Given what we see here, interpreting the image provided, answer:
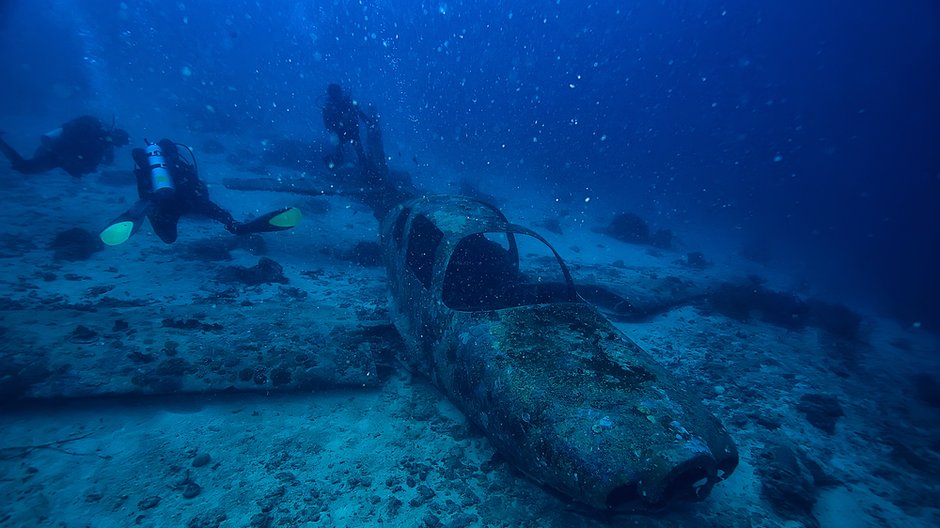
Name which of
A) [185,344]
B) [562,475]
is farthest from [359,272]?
[562,475]

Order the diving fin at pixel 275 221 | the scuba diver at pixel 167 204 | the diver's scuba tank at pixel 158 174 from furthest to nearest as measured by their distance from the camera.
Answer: the diving fin at pixel 275 221 < the diver's scuba tank at pixel 158 174 < the scuba diver at pixel 167 204

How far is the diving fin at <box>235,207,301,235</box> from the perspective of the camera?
23.7ft

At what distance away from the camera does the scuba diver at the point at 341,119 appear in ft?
38.6

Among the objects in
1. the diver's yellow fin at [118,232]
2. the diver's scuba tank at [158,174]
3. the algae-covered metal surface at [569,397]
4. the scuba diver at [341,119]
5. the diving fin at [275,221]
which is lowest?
the algae-covered metal surface at [569,397]

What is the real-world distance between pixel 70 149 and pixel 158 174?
5391 mm

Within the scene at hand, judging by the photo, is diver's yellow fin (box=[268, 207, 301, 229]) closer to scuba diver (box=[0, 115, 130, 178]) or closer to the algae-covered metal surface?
the algae-covered metal surface

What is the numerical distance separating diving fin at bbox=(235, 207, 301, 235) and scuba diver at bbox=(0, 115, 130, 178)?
6.34 metres

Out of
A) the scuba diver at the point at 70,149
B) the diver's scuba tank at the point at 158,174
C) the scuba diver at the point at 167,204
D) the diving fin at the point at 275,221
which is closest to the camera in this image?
the scuba diver at the point at 167,204

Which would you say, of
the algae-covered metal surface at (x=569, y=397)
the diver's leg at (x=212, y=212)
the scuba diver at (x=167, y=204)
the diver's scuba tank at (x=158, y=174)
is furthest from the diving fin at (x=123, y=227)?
the algae-covered metal surface at (x=569, y=397)

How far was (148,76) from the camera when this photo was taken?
50.5m

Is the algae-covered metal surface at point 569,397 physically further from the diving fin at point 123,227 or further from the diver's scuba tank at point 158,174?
the diver's scuba tank at point 158,174

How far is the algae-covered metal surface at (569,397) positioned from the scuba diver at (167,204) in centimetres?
412

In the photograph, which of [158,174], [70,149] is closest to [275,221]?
[158,174]

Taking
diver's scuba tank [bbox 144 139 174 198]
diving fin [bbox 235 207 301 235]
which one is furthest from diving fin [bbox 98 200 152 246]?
diving fin [bbox 235 207 301 235]
